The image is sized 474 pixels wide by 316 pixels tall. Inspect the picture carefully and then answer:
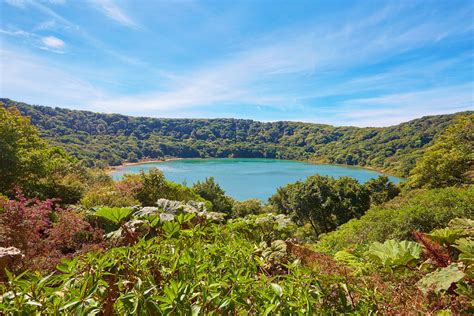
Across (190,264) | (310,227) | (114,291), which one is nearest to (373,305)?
(190,264)

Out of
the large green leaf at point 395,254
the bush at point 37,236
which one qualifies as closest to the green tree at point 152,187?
the bush at point 37,236

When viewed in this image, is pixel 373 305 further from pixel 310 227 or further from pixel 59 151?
pixel 310 227

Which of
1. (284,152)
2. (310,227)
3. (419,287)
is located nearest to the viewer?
(419,287)

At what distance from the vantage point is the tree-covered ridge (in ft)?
303

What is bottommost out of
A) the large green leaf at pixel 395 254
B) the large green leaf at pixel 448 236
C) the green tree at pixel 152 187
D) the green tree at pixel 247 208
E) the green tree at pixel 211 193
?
the green tree at pixel 247 208

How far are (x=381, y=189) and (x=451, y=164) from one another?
883cm

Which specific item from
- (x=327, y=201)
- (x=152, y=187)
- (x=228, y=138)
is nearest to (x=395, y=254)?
(x=152, y=187)

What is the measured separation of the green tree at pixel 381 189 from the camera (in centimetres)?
2416

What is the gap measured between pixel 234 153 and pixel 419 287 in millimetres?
132375

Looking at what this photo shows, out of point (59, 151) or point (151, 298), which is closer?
point (151, 298)

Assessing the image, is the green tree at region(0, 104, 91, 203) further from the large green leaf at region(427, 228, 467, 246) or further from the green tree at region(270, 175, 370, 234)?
the green tree at region(270, 175, 370, 234)

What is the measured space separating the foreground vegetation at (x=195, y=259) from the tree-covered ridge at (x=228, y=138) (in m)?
73.6

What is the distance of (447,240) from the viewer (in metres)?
2.67

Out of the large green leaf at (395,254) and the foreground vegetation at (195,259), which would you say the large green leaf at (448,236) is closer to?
the foreground vegetation at (195,259)
